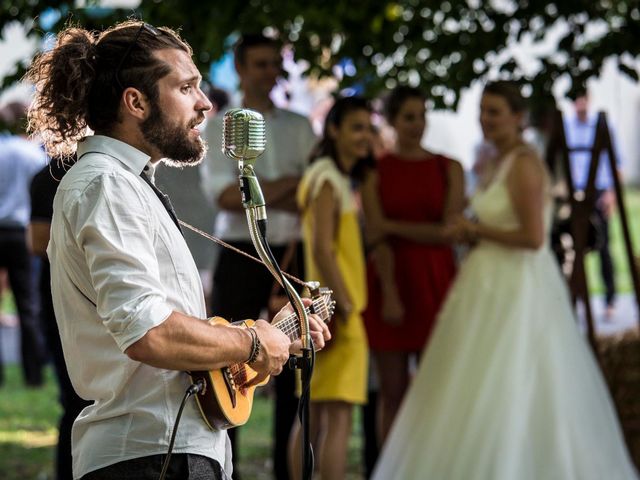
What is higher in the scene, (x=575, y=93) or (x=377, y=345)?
(x=575, y=93)

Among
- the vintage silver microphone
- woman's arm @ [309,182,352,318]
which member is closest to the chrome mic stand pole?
the vintage silver microphone

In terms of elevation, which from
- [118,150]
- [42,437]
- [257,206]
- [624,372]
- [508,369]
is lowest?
[42,437]

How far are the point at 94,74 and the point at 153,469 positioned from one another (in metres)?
0.89

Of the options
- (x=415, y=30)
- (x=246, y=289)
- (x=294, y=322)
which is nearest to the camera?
(x=294, y=322)

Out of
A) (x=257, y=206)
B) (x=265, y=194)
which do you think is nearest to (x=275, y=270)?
(x=257, y=206)

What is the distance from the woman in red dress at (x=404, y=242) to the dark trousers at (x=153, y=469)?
140 inches

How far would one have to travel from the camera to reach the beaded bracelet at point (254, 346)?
2672 millimetres

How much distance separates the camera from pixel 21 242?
10.2 m

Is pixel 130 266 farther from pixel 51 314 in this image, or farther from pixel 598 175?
pixel 598 175

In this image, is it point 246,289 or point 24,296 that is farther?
point 24,296

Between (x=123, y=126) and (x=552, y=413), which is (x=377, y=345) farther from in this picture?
(x=123, y=126)

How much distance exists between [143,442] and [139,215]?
48 centimetres

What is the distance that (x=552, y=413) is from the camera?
5.93m

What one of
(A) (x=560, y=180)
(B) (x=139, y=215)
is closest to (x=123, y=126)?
(B) (x=139, y=215)
